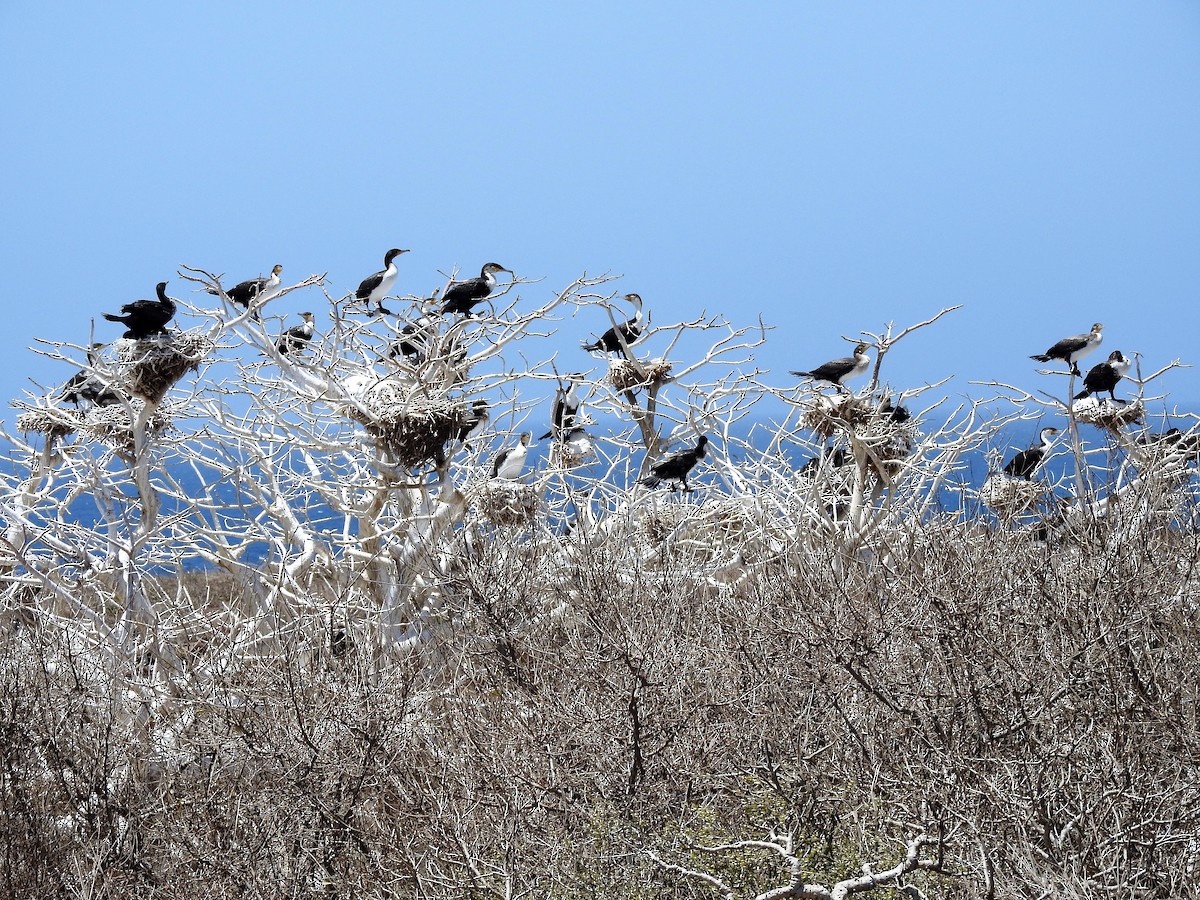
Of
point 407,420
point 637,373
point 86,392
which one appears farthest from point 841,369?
point 86,392

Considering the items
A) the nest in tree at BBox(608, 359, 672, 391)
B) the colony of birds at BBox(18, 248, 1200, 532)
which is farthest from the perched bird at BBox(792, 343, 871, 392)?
the nest in tree at BBox(608, 359, 672, 391)

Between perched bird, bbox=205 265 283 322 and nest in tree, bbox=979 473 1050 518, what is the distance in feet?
24.5

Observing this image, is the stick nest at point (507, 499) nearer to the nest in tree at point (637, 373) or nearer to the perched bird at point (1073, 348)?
the nest in tree at point (637, 373)

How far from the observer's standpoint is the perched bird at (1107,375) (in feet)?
40.7

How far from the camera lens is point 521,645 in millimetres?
10469

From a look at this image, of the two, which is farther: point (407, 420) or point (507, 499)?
point (507, 499)

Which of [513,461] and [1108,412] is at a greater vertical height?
[1108,412]

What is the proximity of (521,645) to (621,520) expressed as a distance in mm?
2377

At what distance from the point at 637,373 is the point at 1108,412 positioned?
5137 mm

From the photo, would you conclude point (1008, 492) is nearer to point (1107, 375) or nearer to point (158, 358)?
point (1107, 375)

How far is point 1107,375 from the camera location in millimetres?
12516

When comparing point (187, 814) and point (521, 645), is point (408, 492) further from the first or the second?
point (187, 814)

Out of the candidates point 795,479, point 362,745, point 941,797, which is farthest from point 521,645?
point 941,797

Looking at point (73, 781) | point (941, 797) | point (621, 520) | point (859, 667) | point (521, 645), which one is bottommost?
point (941, 797)
